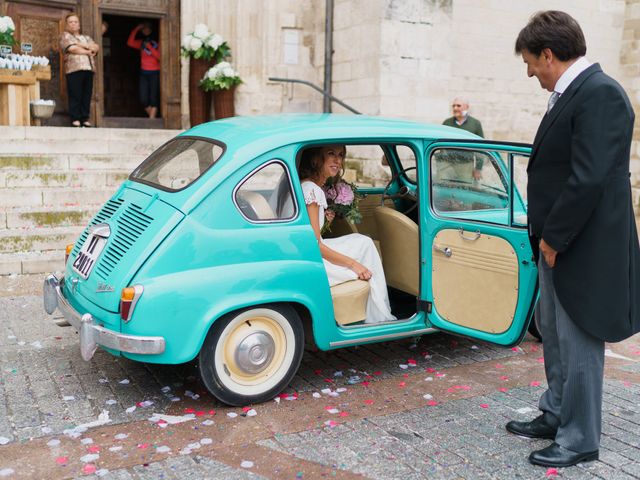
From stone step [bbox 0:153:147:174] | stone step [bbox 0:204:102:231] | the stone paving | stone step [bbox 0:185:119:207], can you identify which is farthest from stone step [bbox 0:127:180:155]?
the stone paving

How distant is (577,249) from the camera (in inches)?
130

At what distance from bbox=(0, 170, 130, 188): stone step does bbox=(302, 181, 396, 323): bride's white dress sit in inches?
207

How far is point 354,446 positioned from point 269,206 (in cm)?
154

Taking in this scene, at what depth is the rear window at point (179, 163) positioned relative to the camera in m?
4.36

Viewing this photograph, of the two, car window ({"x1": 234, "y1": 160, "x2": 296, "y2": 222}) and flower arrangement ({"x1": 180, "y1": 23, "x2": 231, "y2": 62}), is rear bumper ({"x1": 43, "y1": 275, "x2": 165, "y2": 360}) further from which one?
flower arrangement ({"x1": 180, "y1": 23, "x2": 231, "y2": 62})

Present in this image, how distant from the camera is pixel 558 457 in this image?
3.50m

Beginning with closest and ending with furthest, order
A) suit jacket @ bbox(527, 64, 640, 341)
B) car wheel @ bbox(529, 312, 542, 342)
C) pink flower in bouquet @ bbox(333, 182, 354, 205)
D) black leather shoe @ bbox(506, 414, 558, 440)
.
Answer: suit jacket @ bbox(527, 64, 640, 341) < black leather shoe @ bbox(506, 414, 558, 440) < pink flower in bouquet @ bbox(333, 182, 354, 205) < car wheel @ bbox(529, 312, 542, 342)

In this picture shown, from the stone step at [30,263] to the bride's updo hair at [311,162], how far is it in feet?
12.5

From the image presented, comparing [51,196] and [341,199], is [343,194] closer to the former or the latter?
[341,199]

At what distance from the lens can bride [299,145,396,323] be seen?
184 inches

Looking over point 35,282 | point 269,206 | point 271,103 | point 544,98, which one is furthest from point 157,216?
point 544,98

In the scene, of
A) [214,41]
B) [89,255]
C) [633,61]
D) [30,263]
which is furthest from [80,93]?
[633,61]

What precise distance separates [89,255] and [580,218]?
2878 millimetres

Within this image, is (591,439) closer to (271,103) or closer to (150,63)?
(271,103)
